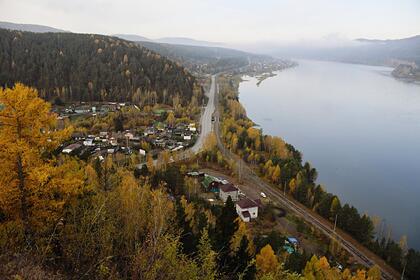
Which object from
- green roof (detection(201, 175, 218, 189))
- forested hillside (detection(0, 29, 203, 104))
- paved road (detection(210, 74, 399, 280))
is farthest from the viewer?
forested hillside (detection(0, 29, 203, 104))

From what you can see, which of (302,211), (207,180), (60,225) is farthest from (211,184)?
(60,225)

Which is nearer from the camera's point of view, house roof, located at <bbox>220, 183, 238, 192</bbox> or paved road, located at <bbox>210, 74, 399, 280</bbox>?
paved road, located at <bbox>210, 74, 399, 280</bbox>

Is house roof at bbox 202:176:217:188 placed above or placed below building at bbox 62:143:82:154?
below

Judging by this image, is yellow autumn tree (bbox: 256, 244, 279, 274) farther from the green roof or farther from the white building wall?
the green roof

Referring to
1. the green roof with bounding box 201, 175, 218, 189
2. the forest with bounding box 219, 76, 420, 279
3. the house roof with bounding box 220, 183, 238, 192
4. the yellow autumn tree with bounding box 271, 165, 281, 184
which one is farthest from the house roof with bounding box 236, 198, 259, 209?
the yellow autumn tree with bounding box 271, 165, 281, 184

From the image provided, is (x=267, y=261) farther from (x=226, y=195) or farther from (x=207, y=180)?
(x=207, y=180)

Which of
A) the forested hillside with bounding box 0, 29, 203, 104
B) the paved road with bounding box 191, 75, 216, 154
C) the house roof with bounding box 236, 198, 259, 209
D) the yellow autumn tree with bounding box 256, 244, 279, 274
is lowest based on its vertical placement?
the paved road with bounding box 191, 75, 216, 154
